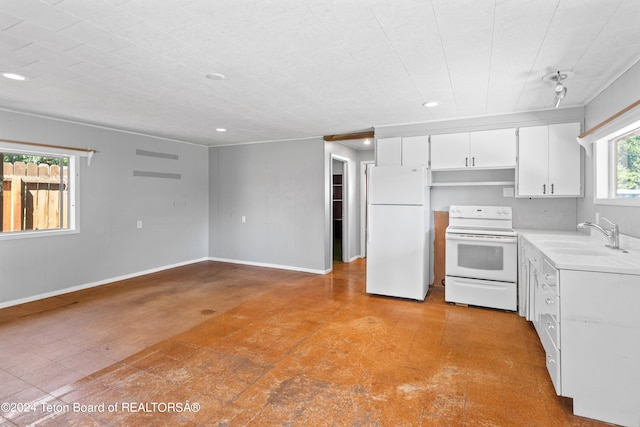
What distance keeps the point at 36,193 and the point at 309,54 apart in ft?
14.1

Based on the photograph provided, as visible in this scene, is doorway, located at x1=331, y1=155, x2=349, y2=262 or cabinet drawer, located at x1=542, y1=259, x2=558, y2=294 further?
doorway, located at x1=331, y1=155, x2=349, y2=262

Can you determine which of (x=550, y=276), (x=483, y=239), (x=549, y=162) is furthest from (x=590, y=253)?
(x=549, y=162)

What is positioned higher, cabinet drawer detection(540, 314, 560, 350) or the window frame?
the window frame

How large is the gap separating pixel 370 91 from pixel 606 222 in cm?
255

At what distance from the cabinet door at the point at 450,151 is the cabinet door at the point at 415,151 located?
9cm

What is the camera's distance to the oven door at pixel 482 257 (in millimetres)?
3703

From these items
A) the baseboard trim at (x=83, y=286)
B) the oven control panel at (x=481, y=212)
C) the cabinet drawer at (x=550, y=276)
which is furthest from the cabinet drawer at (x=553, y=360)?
the baseboard trim at (x=83, y=286)

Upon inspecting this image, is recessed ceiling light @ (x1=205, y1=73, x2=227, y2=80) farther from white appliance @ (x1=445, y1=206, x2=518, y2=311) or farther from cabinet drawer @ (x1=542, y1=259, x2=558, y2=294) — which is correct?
white appliance @ (x1=445, y1=206, x2=518, y2=311)

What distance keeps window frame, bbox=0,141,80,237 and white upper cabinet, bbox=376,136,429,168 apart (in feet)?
14.3

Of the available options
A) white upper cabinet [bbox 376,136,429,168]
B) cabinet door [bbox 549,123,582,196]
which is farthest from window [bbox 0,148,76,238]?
cabinet door [bbox 549,123,582,196]

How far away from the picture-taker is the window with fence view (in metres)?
4.05

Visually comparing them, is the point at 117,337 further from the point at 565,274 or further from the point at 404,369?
the point at 565,274

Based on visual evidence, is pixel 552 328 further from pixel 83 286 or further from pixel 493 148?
pixel 83 286

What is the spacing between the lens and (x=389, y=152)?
463cm
